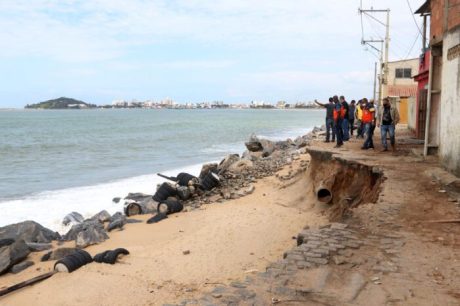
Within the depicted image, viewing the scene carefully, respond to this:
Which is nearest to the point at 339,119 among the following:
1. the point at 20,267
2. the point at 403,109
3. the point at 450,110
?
the point at 450,110

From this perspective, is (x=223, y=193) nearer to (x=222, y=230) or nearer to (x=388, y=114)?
(x=222, y=230)

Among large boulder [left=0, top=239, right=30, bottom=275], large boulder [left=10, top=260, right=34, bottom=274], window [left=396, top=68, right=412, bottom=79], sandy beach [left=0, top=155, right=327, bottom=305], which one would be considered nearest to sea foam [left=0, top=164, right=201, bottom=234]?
sandy beach [left=0, top=155, right=327, bottom=305]

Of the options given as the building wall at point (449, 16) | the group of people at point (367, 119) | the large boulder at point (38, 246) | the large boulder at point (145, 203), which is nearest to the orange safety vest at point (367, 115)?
the group of people at point (367, 119)

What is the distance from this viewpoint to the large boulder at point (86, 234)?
415 inches

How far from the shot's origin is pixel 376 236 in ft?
20.5

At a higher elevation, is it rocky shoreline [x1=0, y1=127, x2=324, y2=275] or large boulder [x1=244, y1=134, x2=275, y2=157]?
large boulder [x1=244, y1=134, x2=275, y2=157]

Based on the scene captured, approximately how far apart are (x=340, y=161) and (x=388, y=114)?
2.80m

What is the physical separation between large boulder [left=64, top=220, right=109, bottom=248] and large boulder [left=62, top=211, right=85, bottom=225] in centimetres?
81

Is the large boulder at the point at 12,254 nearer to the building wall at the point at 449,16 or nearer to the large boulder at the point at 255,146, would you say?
the building wall at the point at 449,16

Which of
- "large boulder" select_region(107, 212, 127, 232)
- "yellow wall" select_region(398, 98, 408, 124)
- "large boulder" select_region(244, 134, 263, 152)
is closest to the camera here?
"large boulder" select_region(107, 212, 127, 232)

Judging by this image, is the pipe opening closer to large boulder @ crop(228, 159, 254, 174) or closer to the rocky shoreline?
the rocky shoreline

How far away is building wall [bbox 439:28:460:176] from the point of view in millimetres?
9172

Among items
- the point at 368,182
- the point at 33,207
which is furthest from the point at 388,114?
the point at 33,207

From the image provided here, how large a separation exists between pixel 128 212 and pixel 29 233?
3030 mm
